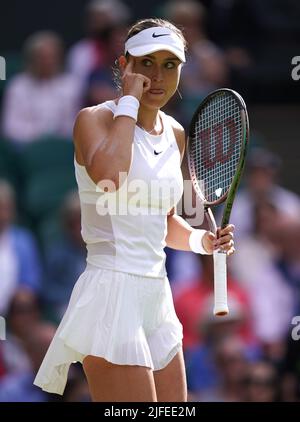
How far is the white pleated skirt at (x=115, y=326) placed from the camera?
3.63m

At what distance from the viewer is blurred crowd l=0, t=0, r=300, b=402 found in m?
6.44

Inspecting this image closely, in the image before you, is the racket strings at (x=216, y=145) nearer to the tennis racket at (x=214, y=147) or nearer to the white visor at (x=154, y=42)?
the tennis racket at (x=214, y=147)

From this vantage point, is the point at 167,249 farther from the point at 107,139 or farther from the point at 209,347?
the point at 107,139

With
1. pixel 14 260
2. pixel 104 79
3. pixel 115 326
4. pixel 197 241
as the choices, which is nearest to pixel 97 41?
pixel 104 79

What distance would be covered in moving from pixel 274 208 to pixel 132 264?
11.8 feet

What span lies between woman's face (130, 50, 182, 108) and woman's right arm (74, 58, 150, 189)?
0.04 m

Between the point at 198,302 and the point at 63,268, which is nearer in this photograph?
the point at 198,302

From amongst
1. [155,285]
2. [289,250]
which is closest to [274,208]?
Answer: [289,250]

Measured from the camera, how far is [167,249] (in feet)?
22.1

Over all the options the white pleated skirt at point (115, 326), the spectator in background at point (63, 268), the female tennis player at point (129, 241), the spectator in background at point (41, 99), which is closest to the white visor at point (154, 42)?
the female tennis player at point (129, 241)

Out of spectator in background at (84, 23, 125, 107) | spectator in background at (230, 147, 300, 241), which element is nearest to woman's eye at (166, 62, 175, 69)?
spectator in background at (230, 147, 300, 241)

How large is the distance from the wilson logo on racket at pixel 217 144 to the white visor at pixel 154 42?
1.27 ft

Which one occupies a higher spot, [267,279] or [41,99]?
[41,99]

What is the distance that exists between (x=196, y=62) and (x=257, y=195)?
3.78 ft
